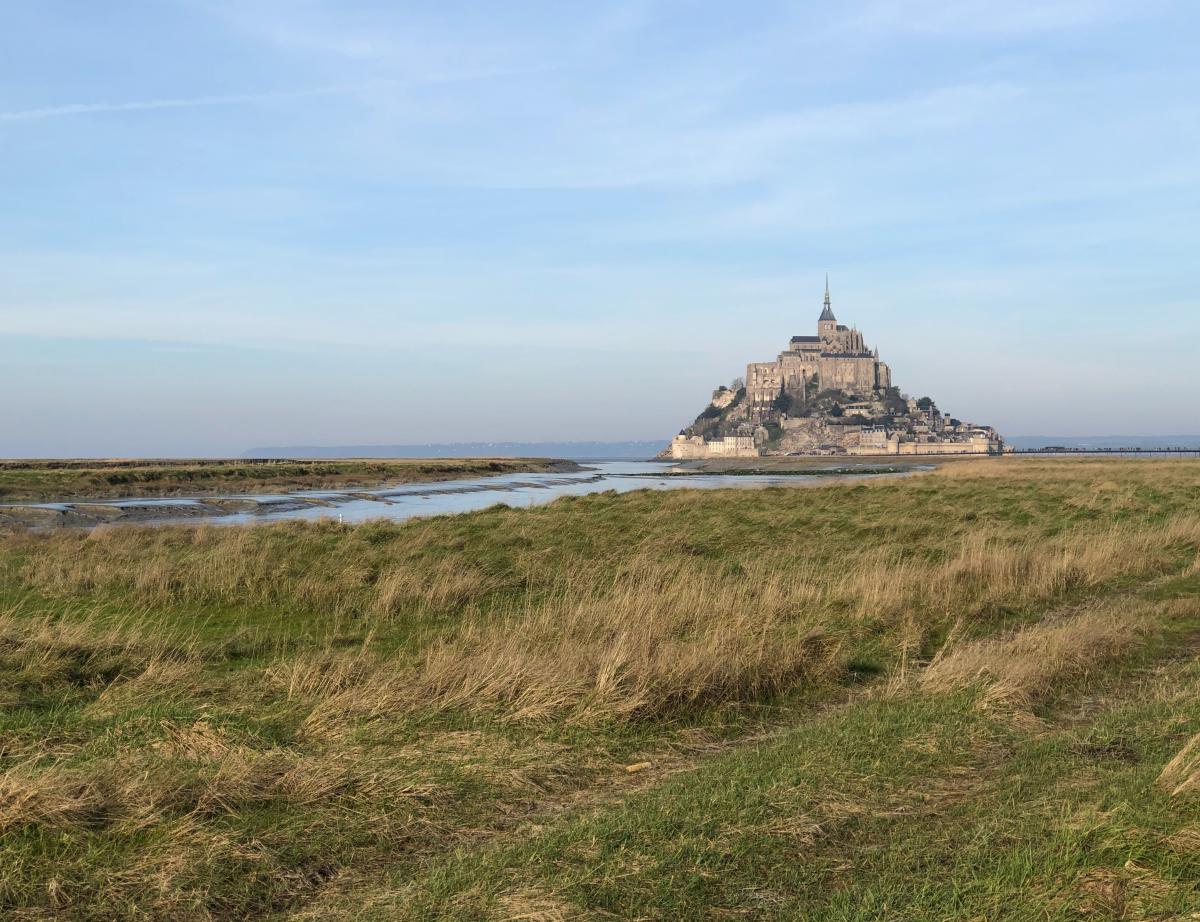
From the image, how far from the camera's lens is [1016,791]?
17.8 ft

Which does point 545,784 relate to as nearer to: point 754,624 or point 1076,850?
point 1076,850

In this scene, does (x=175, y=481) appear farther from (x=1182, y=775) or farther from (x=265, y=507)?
(x=1182, y=775)

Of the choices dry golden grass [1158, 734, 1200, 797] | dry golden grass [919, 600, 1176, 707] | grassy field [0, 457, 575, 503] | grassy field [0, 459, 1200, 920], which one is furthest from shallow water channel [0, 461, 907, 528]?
dry golden grass [1158, 734, 1200, 797]

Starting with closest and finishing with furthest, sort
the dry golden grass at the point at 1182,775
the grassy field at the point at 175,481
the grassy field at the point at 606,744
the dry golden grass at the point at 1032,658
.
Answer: the grassy field at the point at 606,744
the dry golden grass at the point at 1182,775
the dry golden grass at the point at 1032,658
the grassy field at the point at 175,481

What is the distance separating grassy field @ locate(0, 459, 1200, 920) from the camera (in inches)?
169

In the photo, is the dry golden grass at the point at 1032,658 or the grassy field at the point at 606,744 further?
the dry golden grass at the point at 1032,658

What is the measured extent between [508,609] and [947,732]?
6266 mm

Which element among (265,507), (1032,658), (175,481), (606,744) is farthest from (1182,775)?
(175,481)

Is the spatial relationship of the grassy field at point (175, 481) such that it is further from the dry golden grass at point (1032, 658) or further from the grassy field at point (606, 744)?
the dry golden grass at point (1032, 658)

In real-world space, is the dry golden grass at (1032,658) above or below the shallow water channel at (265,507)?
above

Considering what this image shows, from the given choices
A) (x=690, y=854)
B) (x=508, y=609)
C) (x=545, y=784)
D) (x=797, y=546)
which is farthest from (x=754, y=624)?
(x=797, y=546)

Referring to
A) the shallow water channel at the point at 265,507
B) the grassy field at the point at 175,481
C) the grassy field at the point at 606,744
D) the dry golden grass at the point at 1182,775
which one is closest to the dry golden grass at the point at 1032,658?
the grassy field at the point at 606,744

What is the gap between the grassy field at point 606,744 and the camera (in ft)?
14.1

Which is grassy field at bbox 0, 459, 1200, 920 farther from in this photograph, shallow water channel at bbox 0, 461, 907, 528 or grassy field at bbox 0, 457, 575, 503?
Answer: grassy field at bbox 0, 457, 575, 503
